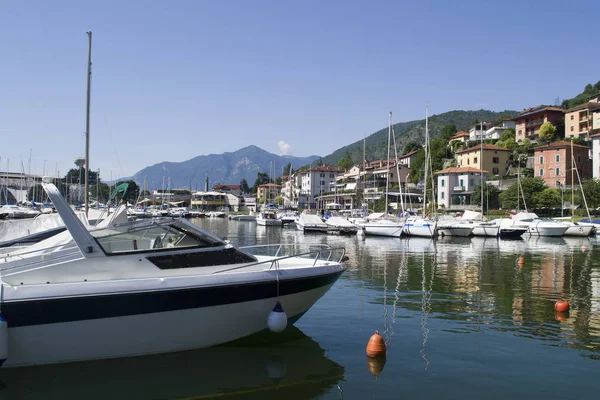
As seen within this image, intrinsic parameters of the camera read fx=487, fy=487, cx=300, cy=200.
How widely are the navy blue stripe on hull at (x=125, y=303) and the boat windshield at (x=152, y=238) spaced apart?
1.19 m

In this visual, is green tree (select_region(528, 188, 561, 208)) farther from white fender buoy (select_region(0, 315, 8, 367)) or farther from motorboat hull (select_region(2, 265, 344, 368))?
white fender buoy (select_region(0, 315, 8, 367))

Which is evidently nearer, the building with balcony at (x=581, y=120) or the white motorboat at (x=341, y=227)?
the white motorboat at (x=341, y=227)

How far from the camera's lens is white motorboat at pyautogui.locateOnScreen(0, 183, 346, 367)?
827 centimetres

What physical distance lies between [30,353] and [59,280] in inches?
51.4

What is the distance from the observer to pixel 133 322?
8719mm

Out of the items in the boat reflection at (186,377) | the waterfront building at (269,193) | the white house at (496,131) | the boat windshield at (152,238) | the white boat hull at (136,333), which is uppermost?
the white house at (496,131)

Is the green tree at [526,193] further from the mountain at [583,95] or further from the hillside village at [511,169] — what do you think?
the mountain at [583,95]

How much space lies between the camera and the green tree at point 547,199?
70.0 metres

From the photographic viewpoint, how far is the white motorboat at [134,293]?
8273mm

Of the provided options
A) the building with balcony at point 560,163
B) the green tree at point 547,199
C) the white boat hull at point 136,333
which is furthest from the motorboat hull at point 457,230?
the white boat hull at point 136,333

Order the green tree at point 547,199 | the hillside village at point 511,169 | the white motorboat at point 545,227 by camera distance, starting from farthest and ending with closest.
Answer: the hillside village at point 511,169 < the green tree at point 547,199 < the white motorboat at point 545,227

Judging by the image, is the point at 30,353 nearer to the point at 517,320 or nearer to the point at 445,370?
the point at 445,370

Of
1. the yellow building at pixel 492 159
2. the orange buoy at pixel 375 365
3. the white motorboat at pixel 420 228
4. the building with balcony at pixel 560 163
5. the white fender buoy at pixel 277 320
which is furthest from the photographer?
the yellow building at pixel 492 159

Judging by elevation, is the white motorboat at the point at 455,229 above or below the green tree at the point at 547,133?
below
